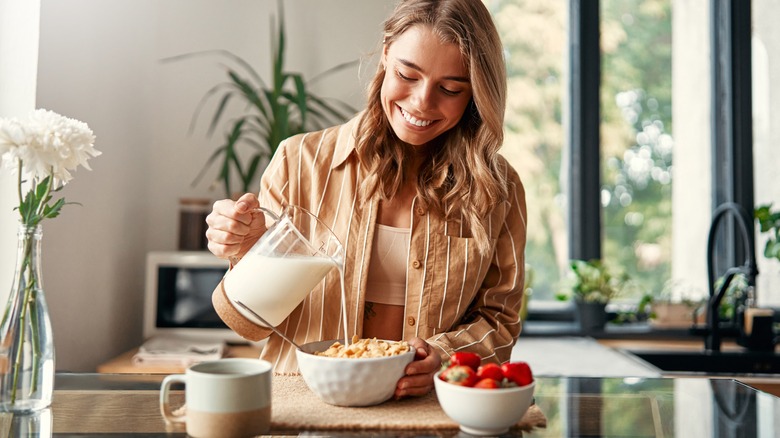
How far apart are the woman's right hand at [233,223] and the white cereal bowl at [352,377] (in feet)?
0.78

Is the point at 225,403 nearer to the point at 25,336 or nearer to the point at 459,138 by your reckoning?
the point at 25,336

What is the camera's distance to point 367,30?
2.95m

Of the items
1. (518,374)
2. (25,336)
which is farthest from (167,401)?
(518,374)

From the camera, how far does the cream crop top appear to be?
1.43 metres

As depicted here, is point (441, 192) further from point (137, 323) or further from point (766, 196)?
point (766, 196)

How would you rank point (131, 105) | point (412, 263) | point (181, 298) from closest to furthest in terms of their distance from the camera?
point (412, 263) → point (181, 298) → point (131, 105)

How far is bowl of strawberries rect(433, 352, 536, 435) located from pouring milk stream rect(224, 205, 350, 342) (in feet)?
0.62

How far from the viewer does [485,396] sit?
871 mm

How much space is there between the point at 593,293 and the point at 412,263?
1.71m

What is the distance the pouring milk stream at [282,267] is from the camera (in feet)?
3.34

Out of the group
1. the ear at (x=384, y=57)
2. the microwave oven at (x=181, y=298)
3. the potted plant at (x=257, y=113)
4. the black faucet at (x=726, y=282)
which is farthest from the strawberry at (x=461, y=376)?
the black faucet at (x=726, y=282)

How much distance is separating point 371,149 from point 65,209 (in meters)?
1.16

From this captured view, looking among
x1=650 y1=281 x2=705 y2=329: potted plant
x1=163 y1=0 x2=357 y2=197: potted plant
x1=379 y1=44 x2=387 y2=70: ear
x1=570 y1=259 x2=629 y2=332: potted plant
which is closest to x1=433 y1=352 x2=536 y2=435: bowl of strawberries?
x1=379 y1=44 x2=387 y2=70: ear

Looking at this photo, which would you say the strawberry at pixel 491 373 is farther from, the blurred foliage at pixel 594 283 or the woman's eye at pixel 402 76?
the blurred foliage at pixel 594 283
